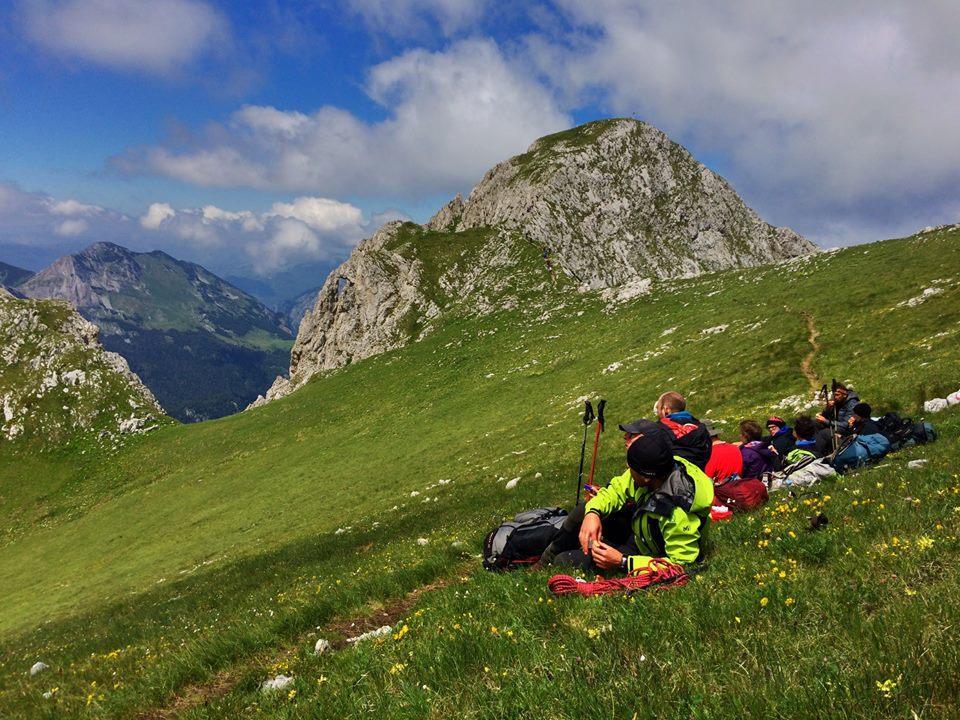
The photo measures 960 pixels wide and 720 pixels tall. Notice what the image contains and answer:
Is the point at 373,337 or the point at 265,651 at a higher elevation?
the point at 373,337

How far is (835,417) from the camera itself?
49.3 feet

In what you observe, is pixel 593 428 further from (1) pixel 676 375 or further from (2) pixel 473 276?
(2) pixel 473 276

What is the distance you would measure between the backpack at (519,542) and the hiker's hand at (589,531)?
1729 millimetres

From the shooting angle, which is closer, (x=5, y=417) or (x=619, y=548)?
(x=619, y=548)

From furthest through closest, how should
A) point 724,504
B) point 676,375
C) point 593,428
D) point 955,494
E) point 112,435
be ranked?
point 112,435 → point 676,375 → point 593,428 → point 724,504 → point 955,494

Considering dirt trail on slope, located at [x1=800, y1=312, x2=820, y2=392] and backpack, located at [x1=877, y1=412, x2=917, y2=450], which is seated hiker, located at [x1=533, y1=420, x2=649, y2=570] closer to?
backpack, located at [x1=877, y1=412, x2=917, y2=450]

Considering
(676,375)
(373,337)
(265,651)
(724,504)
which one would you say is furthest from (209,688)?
(373,337)

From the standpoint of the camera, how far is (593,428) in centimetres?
2739

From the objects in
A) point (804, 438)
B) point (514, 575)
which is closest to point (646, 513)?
point (514, 575)

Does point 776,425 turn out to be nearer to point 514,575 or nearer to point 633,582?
point 514,575

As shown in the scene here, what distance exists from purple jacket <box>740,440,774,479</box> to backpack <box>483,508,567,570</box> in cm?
686

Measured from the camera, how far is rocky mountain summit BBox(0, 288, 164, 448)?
68.9m

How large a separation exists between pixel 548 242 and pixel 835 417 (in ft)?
247

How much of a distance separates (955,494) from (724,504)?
13.0ft
